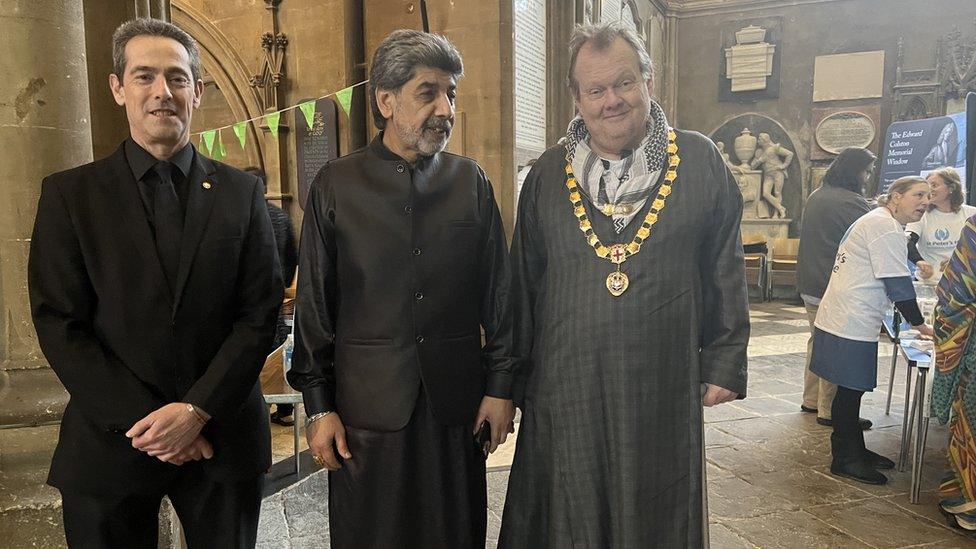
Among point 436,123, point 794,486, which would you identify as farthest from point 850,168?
point 436,123

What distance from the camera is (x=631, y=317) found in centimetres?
173

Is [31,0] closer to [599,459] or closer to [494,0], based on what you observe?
[599,459]

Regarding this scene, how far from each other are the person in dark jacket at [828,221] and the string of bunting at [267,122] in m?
3.34

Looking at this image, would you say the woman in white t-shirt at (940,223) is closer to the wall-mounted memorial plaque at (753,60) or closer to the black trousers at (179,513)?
the black trousers at (179,513)

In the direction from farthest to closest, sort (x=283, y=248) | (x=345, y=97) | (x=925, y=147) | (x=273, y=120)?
Answer: (x=925, y=147), (x=273, y=120), (x=345, y=97), (x=283, y=248)

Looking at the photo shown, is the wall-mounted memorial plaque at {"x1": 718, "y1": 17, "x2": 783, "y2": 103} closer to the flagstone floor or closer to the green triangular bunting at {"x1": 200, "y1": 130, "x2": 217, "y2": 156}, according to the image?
the flagstone floor

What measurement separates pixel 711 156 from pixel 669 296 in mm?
389

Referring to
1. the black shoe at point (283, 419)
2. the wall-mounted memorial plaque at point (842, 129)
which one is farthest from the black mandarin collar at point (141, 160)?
the wall-mounted memorial plaque at point (842, 129)

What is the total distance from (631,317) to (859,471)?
263 cm

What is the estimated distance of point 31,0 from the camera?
2.04 metres

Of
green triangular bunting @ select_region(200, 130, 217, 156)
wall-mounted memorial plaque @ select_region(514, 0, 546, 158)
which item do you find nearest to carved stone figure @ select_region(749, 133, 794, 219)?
wall-mounted memorial plaque @ select_region(514, 0, 546, 158)

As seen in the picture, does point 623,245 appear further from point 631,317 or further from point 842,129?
point 842,129

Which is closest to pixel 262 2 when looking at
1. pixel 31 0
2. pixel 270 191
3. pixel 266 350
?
pixel 270 191

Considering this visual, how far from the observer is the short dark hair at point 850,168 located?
4434 millimetres
